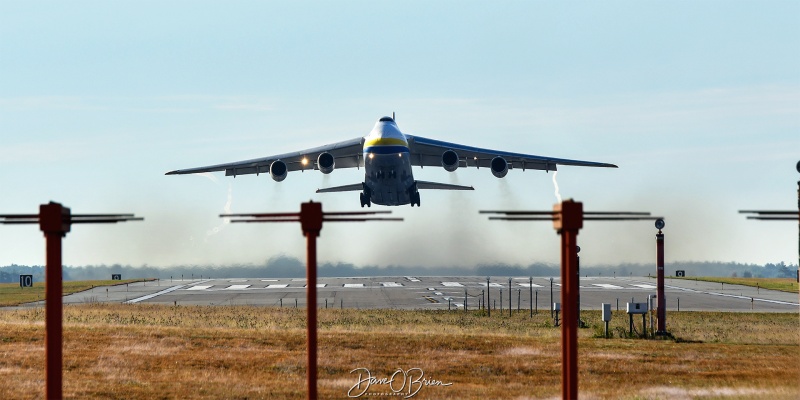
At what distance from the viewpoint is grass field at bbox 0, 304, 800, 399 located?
24656mm

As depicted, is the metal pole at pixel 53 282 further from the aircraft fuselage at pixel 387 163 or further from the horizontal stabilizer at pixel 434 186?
the horizontal stabilizer at pixel 434 186

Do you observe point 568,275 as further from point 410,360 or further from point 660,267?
point 660,267

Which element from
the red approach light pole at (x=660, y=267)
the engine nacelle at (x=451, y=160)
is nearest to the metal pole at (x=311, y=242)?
the red approach light pole at (x=660, y=267)

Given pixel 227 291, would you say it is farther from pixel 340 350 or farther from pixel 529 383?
pixel 529 383

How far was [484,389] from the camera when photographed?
2477 cm

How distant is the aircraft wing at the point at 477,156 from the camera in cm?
5203

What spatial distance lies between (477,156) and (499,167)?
4912 millimetres

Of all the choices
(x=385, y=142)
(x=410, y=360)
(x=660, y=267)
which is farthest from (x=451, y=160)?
(x=410, y=360)

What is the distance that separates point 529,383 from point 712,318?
2700 centimetres

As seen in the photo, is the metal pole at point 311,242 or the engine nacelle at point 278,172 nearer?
the metal pole at point 311,242

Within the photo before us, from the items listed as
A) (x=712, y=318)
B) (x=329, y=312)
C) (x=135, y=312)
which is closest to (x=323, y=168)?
(x=329, y=312)
